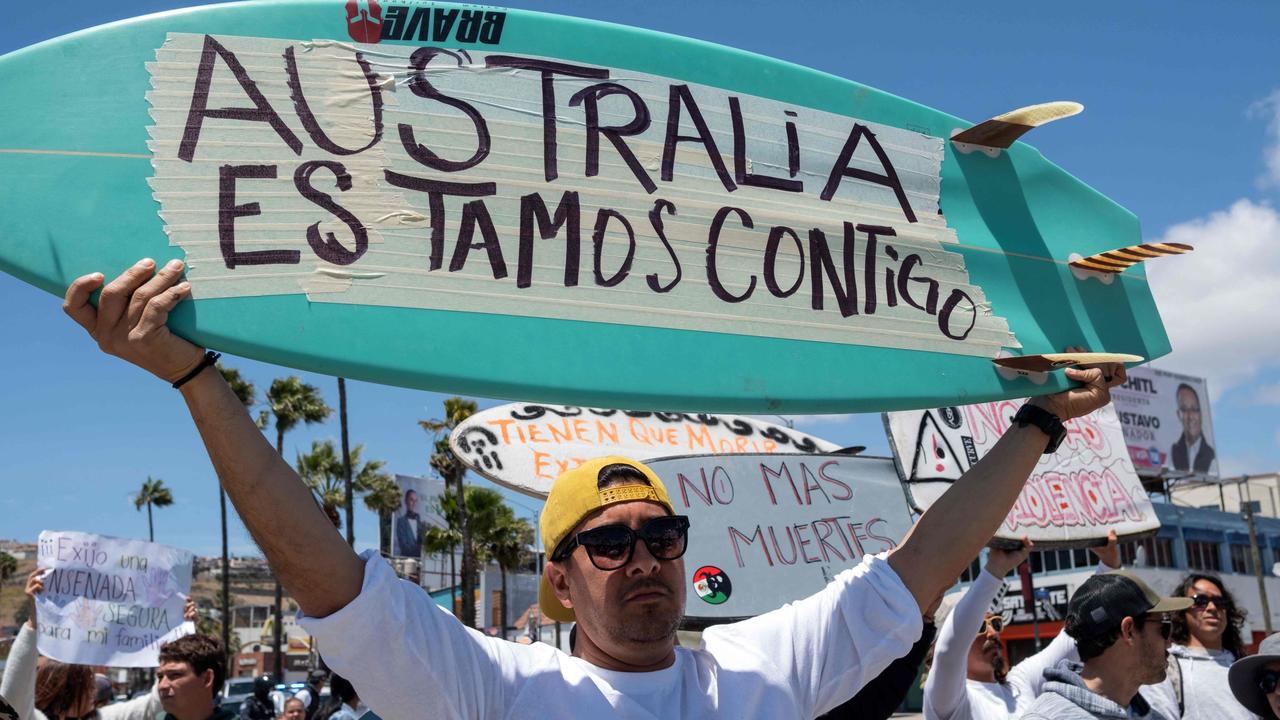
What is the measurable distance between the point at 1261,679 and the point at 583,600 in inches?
117

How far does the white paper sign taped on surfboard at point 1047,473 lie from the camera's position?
541 cm

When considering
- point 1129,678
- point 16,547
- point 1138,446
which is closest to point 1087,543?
point 1129,678

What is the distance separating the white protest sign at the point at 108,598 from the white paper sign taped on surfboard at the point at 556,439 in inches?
→ 96.1

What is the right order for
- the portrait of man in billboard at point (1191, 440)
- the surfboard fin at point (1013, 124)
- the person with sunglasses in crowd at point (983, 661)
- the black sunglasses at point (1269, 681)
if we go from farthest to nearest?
1. the portrait of man in billboard at point (1191, 440)
2. the person with sunglasses in crowd at point (983, 661)
3. the black sunglasses at point (1269, 681)
4. the surfboard fin at point (1013, 124)

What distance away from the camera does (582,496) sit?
2.15 meters

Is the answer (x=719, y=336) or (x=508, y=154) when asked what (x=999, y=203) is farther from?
(x=508, y=154)

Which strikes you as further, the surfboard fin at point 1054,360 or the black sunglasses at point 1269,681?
the black sunglasses at point 1269,681

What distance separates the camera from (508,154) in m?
2.58

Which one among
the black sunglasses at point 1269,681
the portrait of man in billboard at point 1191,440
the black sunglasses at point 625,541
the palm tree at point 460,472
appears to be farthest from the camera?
the portrait of man in billboard at point 1191,440

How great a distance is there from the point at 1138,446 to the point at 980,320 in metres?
41.1

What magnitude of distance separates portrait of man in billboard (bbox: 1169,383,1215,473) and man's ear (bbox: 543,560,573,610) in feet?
145

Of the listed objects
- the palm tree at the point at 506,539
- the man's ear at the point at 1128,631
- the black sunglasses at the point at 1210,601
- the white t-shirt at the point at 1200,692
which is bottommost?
the palm tree at the point at 506,539

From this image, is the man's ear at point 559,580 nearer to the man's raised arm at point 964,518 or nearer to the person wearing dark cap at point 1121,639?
the man's raised arm at point 964,518

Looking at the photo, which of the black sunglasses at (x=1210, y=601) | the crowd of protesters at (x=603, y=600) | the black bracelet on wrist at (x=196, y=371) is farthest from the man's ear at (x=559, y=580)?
the black sunglasses at (x=1210, y=601)
